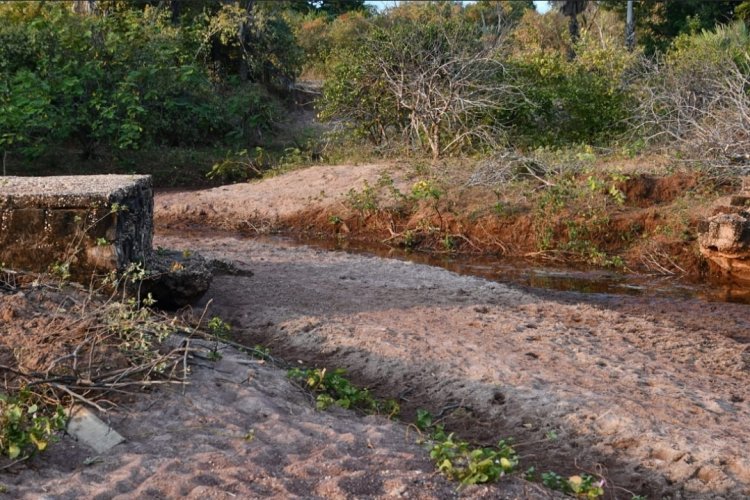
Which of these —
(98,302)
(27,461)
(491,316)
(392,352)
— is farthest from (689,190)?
(27,461)

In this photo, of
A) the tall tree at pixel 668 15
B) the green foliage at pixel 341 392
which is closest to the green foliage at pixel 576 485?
the green foliage at pixel 341 392

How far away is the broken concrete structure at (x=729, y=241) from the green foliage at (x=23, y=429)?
6.72 meters

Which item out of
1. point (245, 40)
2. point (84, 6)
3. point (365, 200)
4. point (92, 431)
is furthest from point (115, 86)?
point (92, 431)

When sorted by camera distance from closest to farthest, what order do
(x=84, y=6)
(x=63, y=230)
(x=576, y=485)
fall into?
1. (x=576, y=485)
2. (x=63, y=230)
3. (x=84, y=6)

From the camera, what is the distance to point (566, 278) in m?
9.45

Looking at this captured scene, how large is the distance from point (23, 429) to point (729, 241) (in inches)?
273

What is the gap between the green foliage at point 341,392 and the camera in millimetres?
5148

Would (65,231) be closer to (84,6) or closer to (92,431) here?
(92,431)

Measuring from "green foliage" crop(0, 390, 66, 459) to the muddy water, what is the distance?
5.56 metres

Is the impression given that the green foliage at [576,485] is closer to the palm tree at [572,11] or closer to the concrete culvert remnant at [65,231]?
the concrete culvert remnant at [65,231]

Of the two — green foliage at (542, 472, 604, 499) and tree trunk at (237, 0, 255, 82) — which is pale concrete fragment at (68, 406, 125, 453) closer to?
green foliage at (542, 472, 604, 499)

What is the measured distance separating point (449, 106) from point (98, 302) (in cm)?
797

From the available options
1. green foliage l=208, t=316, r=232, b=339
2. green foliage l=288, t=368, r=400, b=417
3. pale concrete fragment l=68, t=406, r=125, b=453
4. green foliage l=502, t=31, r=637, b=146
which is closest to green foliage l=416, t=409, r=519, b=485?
green foliage l=288, t=368, r=400, b=417

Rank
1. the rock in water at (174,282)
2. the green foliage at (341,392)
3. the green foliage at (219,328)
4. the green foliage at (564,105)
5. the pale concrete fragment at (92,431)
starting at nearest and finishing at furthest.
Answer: the pale concrete fragment at (92,431) → the green foliage at (341,392) → the green foliage at (219,328) → the rock in water at (174,282) → the green foliage at (564,105)
